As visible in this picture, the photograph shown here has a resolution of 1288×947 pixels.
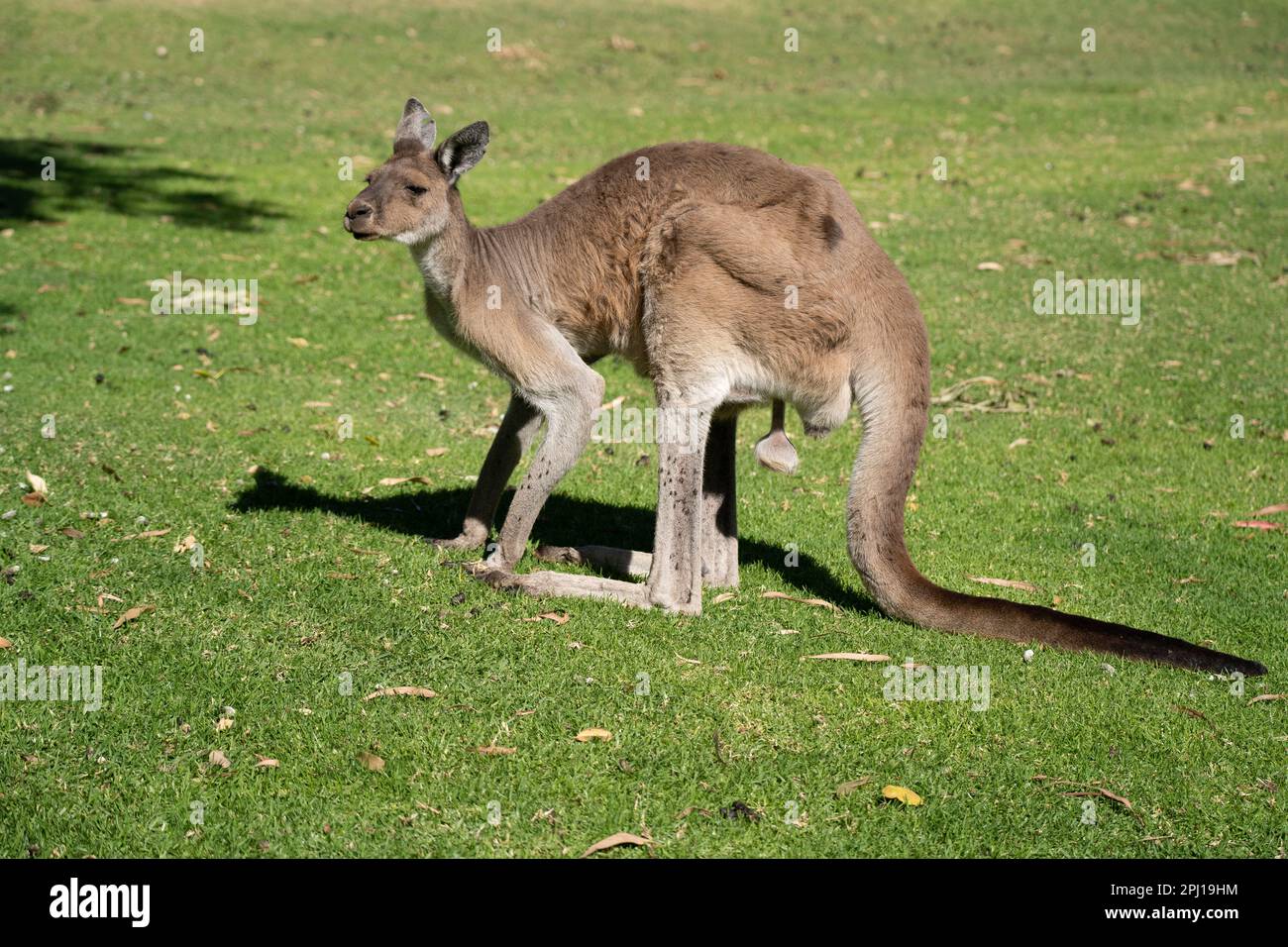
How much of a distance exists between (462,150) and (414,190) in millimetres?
279

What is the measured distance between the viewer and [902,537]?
16.2ft

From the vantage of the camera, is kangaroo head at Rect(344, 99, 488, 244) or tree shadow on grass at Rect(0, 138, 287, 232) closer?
kangaroo head at Rect(344, 99, 488, 244)

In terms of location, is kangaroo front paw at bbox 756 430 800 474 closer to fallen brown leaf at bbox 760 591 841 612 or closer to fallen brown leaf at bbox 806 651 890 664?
fallen brown leaf at bbox 760 591 841 612

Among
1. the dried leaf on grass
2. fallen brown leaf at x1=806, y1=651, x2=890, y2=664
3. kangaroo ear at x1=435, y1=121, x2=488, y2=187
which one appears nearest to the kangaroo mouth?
kangaroo ear at x1=435, y1=121, x2=488, y2=187

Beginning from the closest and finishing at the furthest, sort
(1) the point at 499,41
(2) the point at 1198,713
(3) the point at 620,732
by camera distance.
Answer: (3) the point at 620,732 → (2) the point at 1198,713 → (1) the point at 499,41

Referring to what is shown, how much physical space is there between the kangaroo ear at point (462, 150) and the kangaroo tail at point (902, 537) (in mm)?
1817

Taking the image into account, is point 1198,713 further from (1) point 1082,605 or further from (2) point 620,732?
(2) point 620,732

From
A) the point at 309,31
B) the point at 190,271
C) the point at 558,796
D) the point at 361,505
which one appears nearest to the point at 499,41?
the point at 309,31

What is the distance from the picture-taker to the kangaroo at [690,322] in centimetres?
500

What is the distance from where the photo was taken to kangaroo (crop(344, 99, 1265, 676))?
5.00m

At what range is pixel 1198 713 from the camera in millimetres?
4676

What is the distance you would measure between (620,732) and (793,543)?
7.21 feet
